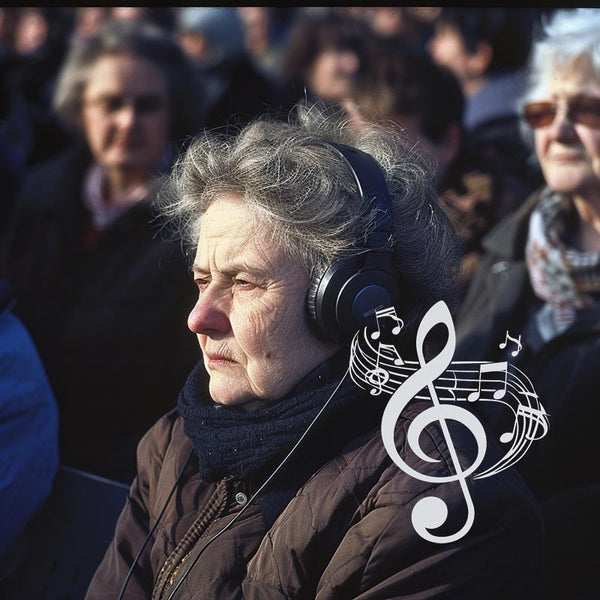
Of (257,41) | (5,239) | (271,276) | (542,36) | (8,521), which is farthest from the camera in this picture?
(257,41)

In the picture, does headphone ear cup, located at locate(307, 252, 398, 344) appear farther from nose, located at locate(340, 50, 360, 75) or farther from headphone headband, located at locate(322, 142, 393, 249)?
nose, located at locate(340, 50, 360, 75)

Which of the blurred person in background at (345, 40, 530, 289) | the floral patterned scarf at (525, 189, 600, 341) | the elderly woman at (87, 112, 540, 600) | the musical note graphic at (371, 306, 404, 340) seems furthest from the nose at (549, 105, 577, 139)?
the musical note graphic at (371, 306, 404, 340)

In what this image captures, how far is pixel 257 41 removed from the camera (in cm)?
591

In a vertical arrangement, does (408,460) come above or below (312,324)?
below

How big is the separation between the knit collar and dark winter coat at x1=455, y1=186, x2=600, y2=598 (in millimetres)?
308

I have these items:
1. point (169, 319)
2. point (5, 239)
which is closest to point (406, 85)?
point (169, 319)

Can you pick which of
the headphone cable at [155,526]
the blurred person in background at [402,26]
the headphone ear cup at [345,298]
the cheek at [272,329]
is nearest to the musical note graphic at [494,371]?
the headphone ear cup at [345,298]

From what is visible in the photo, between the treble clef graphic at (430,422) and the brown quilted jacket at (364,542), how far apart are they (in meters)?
0.01

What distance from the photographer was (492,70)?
178 inches

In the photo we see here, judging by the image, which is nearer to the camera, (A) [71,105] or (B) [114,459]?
(B) [114,459]

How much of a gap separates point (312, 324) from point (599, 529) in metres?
0.97

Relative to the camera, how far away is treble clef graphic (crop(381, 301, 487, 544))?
1570 millimetres

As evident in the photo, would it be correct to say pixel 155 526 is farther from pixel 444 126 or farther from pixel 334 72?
pixel 334 72

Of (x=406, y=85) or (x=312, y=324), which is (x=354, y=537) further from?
(x=406, y=85)
